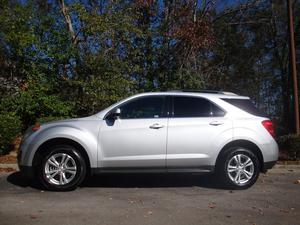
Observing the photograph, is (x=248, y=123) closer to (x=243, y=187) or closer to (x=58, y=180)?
(x=243, y=187)

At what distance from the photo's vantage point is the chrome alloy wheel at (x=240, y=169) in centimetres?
830

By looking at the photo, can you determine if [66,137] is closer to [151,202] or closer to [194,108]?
[151,202]

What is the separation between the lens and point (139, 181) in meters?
9.09

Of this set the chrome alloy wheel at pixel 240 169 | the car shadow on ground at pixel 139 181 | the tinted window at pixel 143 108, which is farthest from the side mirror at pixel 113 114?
the chrome alloy wheel at pixel 240 169

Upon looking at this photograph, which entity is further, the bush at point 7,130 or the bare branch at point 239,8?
the bare branch at point 239,8

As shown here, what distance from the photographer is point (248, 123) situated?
8.35 metres

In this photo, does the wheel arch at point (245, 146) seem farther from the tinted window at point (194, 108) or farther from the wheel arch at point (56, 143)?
the wheel arch at point (56, 143)

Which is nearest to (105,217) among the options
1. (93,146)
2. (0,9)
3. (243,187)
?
(93,146)

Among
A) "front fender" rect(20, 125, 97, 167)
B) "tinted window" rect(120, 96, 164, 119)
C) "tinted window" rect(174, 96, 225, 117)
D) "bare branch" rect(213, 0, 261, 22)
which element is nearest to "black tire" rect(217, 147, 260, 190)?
"tinted window" rect(174, 96, 225, 117)

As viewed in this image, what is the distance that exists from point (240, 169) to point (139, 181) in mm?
1935

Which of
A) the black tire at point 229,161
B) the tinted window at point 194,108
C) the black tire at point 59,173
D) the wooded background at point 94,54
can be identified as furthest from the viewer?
the wooded background at point 94,54

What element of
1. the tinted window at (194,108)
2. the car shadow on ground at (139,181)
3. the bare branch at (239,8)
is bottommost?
the car shadow on ground at (139,181)

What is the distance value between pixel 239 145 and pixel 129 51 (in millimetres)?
6527

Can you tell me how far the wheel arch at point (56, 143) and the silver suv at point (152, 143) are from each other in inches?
0.7
